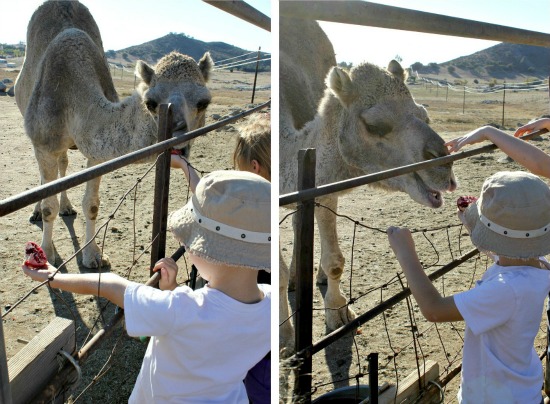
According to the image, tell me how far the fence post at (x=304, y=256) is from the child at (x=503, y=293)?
0.24m

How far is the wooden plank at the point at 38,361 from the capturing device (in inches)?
49.7

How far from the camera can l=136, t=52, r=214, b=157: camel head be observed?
3353 millimetres

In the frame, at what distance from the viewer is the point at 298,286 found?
1.58 m

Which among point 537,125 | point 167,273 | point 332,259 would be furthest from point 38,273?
point 332,259

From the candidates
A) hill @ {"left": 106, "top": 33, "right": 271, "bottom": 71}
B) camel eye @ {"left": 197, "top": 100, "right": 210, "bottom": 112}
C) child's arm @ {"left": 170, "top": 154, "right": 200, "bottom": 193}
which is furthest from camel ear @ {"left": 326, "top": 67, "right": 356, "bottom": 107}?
camel eye @ {"left": 197, "top": 100, "right": 210, "bottom": 112}

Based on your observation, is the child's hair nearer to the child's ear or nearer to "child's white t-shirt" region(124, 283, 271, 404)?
the child's ear

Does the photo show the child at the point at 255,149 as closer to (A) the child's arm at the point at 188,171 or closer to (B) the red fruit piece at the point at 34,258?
(A) the child's arm at the point at 188,171

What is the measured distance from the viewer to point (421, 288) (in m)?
1.33

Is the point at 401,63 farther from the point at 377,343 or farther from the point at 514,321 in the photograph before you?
the point at 514,321

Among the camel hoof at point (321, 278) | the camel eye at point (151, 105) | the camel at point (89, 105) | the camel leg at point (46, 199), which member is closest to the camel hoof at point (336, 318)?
the camel hoof at point (321, 278)

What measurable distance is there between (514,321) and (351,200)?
3393mm

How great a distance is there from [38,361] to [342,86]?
5.57 feet

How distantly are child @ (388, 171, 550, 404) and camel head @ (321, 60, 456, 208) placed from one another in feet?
3.19

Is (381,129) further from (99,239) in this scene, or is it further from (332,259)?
(99,239)
